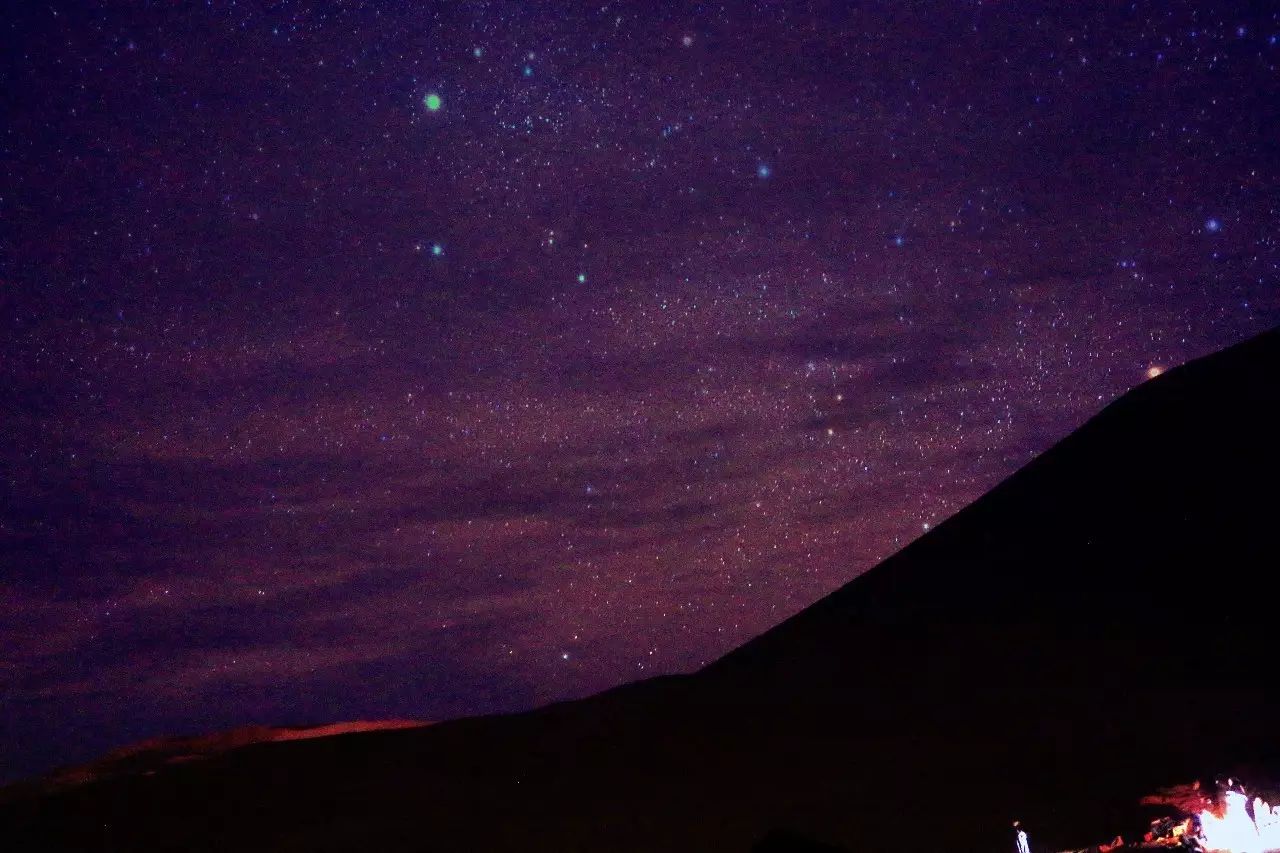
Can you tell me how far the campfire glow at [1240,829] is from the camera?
10.2 m

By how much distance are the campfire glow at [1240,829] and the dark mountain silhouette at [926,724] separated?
3.37 meters

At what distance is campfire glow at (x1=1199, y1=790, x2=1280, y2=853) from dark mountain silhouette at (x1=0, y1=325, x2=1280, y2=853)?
133 inches

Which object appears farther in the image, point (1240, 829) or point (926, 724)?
point (926, 724)

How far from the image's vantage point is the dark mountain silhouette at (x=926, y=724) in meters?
19.8

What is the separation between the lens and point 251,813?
26.8 metres

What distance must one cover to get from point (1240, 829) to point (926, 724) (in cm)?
1813

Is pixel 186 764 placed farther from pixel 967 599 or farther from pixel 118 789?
pixel 967 599

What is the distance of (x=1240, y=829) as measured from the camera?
10336 millimetres

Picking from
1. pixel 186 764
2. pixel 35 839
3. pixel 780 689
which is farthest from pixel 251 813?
pixel 780 689

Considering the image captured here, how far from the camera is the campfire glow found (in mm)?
10250

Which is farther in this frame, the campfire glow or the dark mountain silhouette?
the dark mountain silhouette

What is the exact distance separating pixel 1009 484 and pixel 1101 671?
24437 mm

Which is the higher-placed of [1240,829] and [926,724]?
[926,724]

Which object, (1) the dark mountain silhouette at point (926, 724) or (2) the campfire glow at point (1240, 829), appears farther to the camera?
(1) the dark mountain silhouette at point (926, 724)
